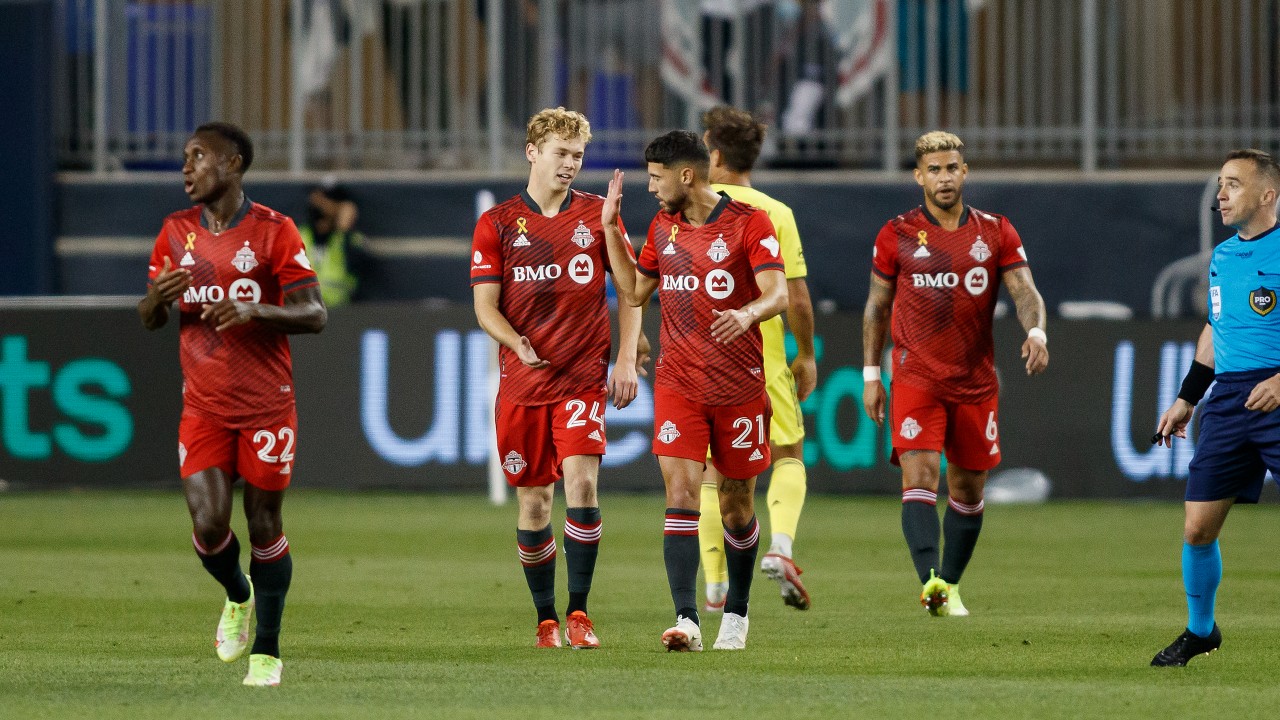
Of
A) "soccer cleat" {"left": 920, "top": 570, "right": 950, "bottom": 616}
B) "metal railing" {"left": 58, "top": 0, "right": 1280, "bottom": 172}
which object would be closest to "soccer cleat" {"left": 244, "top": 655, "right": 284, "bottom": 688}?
"soccer cleat" {"left": 920, "top": 570, "right": 950, "bottom": 616}

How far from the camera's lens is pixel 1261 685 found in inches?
293

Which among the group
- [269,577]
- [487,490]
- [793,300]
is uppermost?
[793,300]

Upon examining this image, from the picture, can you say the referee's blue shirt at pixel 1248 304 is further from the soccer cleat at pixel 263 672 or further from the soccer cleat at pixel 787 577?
the soccer cleat at pixel 263 672

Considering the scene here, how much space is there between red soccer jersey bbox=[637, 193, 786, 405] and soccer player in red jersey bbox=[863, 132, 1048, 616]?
1.62 metres

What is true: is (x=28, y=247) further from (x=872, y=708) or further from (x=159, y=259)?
(x=872, y=708)

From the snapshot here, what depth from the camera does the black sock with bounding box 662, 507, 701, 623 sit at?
8414 millimetres


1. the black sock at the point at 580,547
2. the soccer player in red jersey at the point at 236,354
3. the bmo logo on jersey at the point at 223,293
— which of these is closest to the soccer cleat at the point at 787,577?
the black sock at the point at 580,547

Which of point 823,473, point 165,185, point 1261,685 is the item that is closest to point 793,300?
point 1261,685

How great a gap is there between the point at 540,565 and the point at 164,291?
2.22m

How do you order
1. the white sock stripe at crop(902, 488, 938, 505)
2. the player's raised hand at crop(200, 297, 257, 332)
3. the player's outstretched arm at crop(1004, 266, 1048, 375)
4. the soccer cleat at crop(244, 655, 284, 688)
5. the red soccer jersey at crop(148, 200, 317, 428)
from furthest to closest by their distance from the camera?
the white sock stripe at crop(902, 488, 938, 505)
the player's outstretched arm at crop(1004, 266, 1048, 375)
the red soccer jersey at crop(148, 200, 317, 428)
the soccer cleat at crop(244, 655, 284, 688)
the player's raised hand at crop(200, 297, 257, 332)

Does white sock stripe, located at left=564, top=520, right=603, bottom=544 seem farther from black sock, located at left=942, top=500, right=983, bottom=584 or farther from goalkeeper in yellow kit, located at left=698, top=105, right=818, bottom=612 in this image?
black sock, located at left=942, top=500, right=983, bottom=584

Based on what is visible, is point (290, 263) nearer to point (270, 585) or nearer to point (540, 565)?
point (270, 585)

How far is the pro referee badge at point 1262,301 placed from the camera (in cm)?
782

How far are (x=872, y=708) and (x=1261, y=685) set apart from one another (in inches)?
62.8
